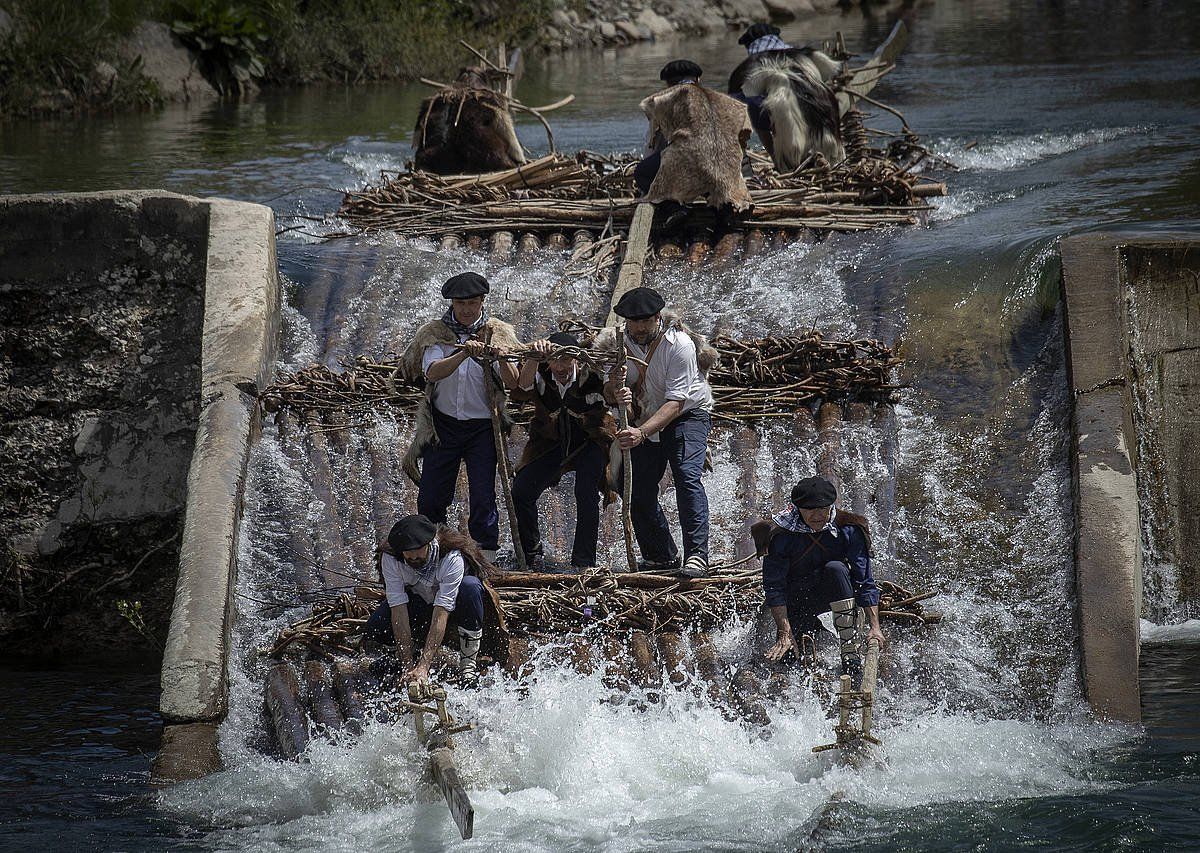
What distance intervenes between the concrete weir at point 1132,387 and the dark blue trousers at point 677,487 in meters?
1.91

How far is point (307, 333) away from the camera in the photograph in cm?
970

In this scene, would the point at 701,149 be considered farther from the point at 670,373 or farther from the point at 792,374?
the point at 670,373

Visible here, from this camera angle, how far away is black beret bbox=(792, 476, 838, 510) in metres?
6.51

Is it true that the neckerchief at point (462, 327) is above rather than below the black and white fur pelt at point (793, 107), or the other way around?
below

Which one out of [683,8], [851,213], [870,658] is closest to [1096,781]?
[870,658]

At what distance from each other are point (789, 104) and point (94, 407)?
20.2ft

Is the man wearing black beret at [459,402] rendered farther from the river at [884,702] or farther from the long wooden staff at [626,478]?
the river at [884,702]

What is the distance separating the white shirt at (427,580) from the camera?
6461 mm

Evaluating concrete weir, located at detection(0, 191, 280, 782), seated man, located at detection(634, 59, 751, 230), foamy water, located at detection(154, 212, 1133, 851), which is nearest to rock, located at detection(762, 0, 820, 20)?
seated man, located at detection(634, 59, 751, 230)

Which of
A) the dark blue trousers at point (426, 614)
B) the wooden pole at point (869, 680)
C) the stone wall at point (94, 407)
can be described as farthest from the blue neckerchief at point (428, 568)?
the stone wall at point (94, 407)

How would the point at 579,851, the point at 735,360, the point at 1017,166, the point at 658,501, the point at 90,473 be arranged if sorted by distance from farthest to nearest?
the point at 1017,166
the point at 90,473
the point at 735,360
the point at 658,501
the point at 579,851

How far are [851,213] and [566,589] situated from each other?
16.6 feet

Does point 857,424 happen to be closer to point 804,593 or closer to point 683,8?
point 804,593

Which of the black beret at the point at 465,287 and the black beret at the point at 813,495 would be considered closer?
the black beret at the point at 813,495
